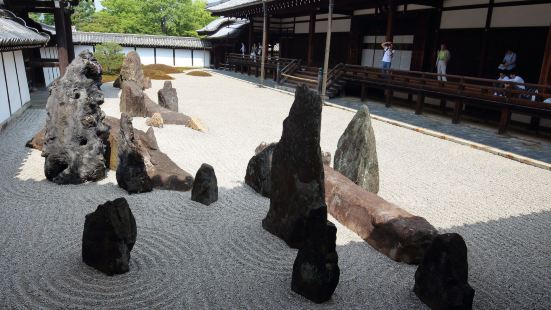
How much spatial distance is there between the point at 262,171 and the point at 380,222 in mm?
2347

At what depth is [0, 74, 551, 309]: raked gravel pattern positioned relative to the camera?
3822 millimetres

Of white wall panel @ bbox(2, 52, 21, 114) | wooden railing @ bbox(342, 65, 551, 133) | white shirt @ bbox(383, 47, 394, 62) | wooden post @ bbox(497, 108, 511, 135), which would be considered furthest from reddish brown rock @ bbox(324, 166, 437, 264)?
white shirt @ bbox(383, 47, 394, 62)

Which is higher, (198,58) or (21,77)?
(198,58)

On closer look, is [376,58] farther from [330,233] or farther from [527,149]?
[330,233]

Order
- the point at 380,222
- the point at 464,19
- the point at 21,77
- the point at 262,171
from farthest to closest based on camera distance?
the point at 464,19 < the point at 21,77 < the point at 262,171 < the point at 380,222

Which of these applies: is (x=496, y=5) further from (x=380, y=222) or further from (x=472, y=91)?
(x=380, y=222)

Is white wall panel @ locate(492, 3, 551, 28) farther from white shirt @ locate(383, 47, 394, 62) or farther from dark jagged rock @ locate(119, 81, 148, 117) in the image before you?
dark jagged rock @ locate(119, 81, 148, 117)

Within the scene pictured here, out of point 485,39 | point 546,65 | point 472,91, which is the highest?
point 485,39

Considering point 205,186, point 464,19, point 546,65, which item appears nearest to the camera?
point 205,186

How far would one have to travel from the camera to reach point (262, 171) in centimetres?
657

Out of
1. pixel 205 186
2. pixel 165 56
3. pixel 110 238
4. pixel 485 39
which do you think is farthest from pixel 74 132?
pixel 165 56

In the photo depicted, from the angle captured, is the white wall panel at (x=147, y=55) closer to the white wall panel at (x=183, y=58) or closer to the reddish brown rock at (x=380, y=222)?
the white wall panel at (x=183, y=58)

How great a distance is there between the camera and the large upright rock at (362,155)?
262 inches

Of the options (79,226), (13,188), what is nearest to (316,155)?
(79,226)
